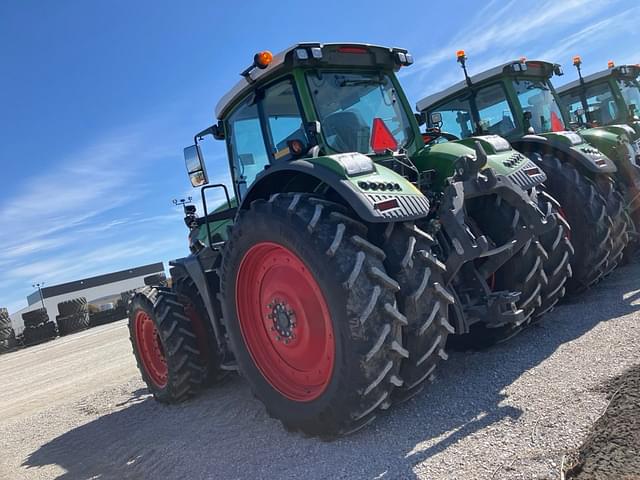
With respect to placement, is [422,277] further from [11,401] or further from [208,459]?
[11,401]

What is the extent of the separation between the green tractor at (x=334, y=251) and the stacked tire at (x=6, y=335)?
16.7 metres

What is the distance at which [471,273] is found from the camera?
3477mm

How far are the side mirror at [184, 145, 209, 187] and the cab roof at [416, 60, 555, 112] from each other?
12.2 feet

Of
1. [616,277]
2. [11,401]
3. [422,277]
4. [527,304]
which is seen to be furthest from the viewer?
[11,401]

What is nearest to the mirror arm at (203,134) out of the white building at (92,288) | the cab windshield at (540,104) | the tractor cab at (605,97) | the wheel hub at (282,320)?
the wheel hub at (282,320)

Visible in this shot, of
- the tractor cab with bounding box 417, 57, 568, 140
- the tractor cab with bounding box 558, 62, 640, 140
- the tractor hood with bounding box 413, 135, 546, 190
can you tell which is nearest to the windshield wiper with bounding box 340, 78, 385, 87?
the tractor hood with bounding box 413, 135, 546, 190

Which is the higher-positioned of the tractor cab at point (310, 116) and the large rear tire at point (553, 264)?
the tractor cab at point (310, 116)

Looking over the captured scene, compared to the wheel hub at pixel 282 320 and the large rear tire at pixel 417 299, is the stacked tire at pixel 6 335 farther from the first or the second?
the large rear tire at pixel 417 299

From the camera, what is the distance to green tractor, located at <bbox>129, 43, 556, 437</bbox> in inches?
108

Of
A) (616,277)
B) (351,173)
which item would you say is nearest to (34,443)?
(351,173)

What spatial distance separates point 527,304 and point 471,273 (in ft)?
1.80

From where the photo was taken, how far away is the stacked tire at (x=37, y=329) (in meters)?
18.8

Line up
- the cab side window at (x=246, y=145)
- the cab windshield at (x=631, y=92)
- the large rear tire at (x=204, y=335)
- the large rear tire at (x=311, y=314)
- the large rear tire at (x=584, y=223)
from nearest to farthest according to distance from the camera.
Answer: the large rear tire at (x=311, y=314) < the cab side window at (x=246, y=145) < the large rear tire at (x=204, y=335) < the large rear tire at (x=584, y=223) < the cab windshield at (x=631, y=92)

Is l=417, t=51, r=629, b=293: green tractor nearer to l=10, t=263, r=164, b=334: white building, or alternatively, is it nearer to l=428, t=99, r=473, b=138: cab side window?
l=428, t=99, r=473, b=138: cab side window
